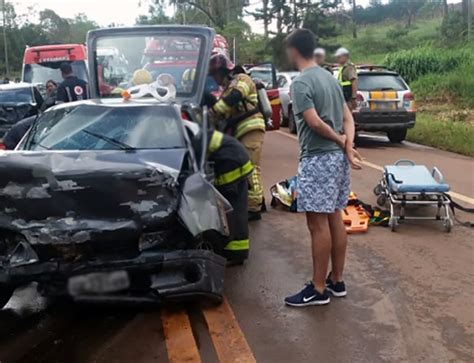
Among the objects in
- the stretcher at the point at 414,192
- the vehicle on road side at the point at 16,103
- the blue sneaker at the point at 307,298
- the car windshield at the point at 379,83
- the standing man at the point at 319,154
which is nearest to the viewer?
the standing man at the point at 319,154

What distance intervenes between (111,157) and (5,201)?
0.82 m

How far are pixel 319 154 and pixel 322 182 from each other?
0.20 m

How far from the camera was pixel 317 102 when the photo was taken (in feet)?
15.1

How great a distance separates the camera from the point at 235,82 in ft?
21.2

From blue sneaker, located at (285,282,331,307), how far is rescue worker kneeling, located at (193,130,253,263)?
89 centimetres

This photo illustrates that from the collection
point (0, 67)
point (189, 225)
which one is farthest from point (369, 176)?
point (0, 67)

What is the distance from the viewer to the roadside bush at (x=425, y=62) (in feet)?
92.7

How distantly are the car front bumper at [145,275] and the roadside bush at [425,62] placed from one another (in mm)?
25771

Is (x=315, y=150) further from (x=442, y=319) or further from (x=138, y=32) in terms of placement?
(x=138, y=32)

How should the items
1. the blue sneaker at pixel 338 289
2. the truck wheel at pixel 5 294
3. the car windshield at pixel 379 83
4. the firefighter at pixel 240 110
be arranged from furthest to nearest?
the car windshield at pixel 379 83, the firefighter at pixel 240 110, the blue sneaker at pixel 338 289, the truck wheel at pixel 5 294

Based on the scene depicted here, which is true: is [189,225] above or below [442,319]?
above

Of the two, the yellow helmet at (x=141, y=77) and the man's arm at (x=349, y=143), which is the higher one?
the yellow helmet at (x=141, y=77)

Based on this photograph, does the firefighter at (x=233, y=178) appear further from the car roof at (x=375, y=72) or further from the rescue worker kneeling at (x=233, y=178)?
the car roof at (x=375, y=72)

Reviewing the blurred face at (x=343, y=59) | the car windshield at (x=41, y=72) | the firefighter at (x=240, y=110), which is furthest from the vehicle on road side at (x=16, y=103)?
the firefighter at (x=240, y=110)
